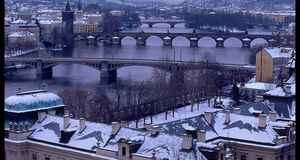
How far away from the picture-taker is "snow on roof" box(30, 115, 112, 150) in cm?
643

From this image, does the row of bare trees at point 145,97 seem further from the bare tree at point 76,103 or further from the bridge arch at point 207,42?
the bridge arch at point 207,42

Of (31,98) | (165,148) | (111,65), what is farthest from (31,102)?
(111,65)

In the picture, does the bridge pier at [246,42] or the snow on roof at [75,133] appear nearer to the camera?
the snow on roof at [75,133]

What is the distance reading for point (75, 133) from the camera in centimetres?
675

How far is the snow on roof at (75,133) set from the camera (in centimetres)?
643

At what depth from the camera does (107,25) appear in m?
39.5

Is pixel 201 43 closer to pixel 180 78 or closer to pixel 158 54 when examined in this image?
pixel 158 54

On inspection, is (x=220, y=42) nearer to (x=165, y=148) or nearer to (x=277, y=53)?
(x=277, y=53)

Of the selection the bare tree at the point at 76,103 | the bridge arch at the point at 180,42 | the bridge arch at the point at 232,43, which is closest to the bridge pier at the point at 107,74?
the bare tree at the point at 76,103

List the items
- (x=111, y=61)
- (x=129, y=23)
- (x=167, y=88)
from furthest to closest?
(x=129, y=23) < (x=111, y=61) < (x=167, y=88)

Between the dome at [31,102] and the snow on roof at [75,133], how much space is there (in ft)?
0.69

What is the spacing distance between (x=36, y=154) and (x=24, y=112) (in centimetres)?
45

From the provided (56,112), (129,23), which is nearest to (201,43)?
(129,23)
